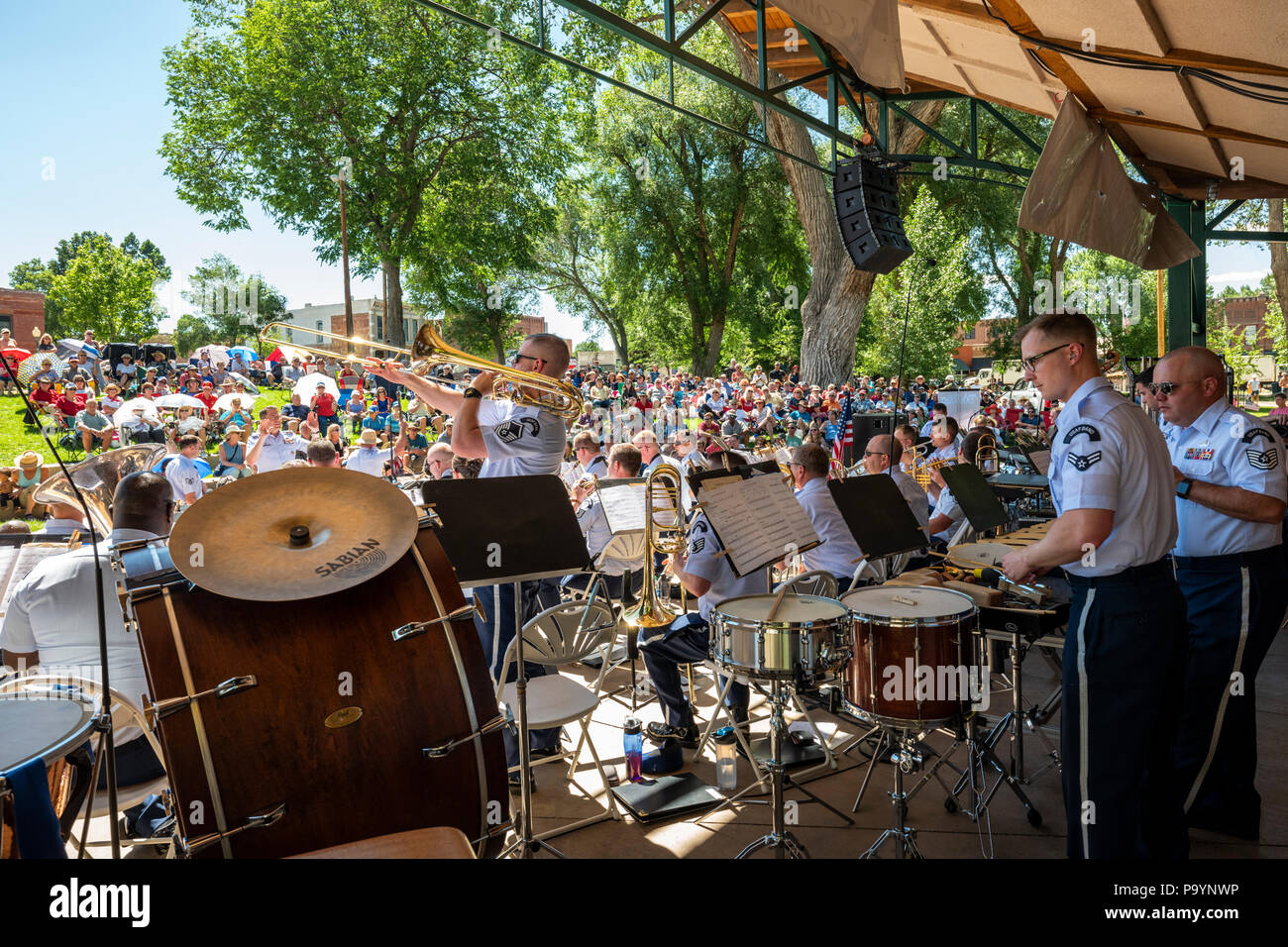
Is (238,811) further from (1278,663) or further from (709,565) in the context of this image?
(1278,663)

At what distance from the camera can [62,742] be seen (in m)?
1.87

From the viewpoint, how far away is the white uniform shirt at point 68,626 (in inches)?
128

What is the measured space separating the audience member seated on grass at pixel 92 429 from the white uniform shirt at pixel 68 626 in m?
13.4

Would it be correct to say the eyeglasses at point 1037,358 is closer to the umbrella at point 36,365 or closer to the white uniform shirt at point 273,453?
the white uniform shirt at point 273,453

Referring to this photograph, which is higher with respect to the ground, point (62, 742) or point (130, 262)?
point (130, 262)

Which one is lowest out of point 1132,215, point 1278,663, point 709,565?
point 1278,663

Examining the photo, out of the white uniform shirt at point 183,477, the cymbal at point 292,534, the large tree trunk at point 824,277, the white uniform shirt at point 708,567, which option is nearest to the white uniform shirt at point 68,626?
the cymbal at point 292,534

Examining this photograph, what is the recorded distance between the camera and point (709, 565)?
176 inches

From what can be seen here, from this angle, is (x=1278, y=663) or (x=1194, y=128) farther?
(x=1278, y=663)

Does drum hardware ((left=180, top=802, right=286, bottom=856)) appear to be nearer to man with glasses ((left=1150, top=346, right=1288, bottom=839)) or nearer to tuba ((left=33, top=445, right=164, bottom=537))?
tuba ((left=33, top=445, right=164, bottom=537))
